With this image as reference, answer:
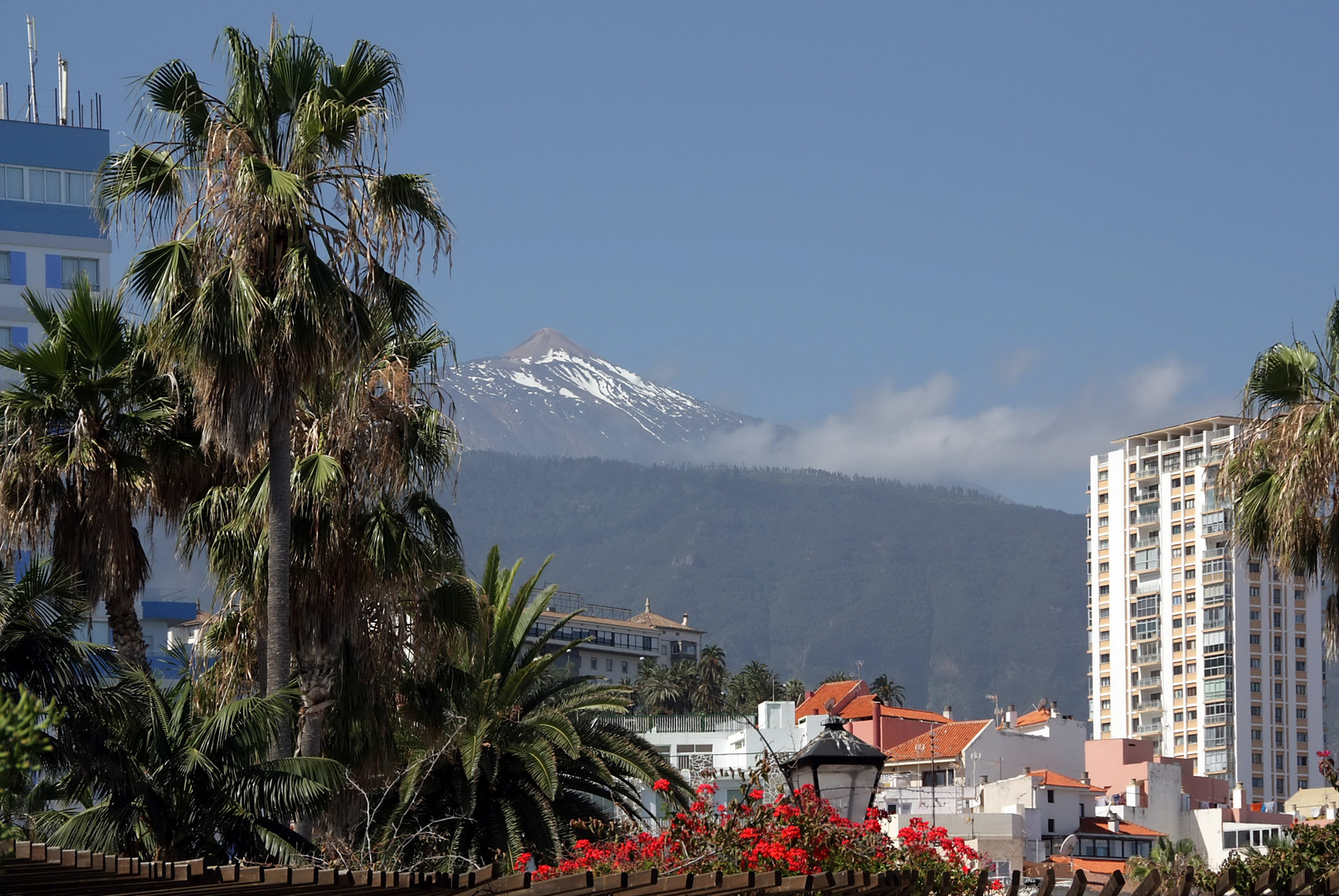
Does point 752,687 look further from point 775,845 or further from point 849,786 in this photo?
point 775,845

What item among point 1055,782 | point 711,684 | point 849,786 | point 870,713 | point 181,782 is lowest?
point 711,684

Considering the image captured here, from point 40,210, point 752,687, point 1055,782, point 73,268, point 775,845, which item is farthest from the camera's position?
point 752,687

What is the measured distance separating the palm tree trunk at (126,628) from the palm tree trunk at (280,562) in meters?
2.24

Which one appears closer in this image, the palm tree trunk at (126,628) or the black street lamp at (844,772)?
the black street lamp at (844,772)

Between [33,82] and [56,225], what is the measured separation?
293 inches

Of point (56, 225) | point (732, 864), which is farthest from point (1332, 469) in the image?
point (56, 225)

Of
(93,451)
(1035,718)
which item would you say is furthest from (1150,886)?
(1035,718)

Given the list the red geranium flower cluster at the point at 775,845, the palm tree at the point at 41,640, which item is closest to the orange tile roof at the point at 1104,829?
the red geranium flower cluster at the point at 775,845

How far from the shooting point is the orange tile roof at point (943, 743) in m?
78.2

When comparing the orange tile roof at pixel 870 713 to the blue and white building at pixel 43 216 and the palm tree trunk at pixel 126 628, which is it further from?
the palm tree trunk at pixel 126 628

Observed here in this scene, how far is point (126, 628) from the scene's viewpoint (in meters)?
22.1

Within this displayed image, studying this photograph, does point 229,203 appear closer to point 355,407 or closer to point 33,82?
point 355,407

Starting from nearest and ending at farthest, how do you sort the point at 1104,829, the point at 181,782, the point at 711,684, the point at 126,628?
the point at 181,782, the point at 126,628, the point at 1104,829, the point at 711,684

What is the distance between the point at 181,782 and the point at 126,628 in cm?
513
